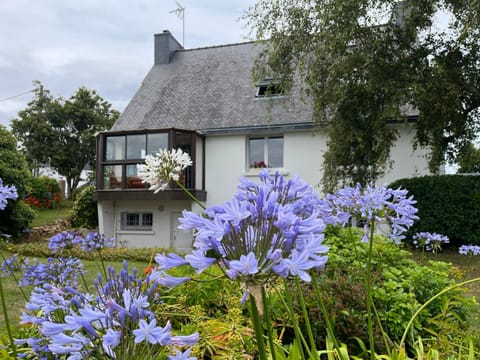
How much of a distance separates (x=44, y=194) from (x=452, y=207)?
22.7 metres

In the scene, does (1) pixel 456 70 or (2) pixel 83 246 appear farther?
(1) pixel 456 70

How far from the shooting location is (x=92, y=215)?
21.0m

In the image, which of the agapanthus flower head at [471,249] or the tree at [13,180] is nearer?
the agapanthus flower head at [471,249]

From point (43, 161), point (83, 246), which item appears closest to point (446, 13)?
point (83, 246)

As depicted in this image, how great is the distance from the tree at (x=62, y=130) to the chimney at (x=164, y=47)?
8882 millimetres

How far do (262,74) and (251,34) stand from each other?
125cm

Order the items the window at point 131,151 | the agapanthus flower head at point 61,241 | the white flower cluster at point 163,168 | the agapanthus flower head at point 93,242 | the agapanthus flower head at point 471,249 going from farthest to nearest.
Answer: the window at point 131,151 → the agapanthus flower head at point 471,249 → the agapanthus flower head at point 93,242 → the agapanthus flower head at point 61,241 → the white flower cluster at point 163,168

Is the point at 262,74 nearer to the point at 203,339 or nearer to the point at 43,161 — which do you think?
the point at 203,339

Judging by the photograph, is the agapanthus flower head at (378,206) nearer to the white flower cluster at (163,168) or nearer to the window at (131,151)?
the white flower cluster at (163,168)

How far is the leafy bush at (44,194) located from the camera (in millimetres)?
24078

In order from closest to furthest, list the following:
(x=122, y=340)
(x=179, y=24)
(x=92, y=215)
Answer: (x=122, y=340) → (x=92, y=215) → (x=179, y=24)

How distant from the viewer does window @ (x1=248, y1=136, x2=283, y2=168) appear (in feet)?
56.7

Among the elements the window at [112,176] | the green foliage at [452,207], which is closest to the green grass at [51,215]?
the window at [112,176]

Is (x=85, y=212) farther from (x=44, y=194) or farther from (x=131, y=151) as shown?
(x=44, y=194)
